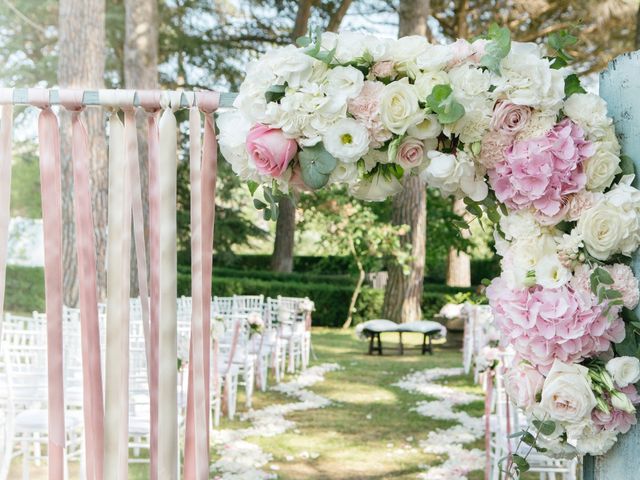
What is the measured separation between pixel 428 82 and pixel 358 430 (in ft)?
15.8

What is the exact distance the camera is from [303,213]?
597 inches

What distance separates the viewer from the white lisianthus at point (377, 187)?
1956 millimetres

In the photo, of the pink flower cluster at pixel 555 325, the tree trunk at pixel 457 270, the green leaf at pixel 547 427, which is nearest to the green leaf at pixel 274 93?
the pink flower cluster at pixel 555 325

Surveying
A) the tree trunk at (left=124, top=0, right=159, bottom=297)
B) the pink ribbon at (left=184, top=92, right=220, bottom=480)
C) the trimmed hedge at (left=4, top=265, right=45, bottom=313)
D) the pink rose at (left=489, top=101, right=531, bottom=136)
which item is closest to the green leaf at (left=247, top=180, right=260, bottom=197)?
the pink ribbon at (left=184, top=92, right=220, bottom=480)

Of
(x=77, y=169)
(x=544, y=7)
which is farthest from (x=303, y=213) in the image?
(x=77, y=169)

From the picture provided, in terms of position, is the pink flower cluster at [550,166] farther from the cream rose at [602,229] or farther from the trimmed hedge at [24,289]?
the trimmed hedge at [24,289]

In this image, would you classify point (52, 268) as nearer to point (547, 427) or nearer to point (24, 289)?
point (547, 427)

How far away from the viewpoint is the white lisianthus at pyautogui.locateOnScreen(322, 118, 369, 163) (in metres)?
1.81

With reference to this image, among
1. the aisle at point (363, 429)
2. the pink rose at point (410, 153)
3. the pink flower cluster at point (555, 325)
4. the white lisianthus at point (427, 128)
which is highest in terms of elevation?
Answer: the white lisianthus at point (427, 128)

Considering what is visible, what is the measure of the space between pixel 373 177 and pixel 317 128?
207 millimetres

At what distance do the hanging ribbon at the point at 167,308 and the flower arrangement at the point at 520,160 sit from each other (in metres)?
0.31

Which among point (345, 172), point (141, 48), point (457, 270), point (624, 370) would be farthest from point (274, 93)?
point (457, 270)

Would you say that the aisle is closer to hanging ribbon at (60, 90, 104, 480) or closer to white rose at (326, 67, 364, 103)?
hanging ribbon at (60, 90, 104, 480)

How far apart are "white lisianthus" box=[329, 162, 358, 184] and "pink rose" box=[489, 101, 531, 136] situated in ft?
1.05
